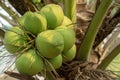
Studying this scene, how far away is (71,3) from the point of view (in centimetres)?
119

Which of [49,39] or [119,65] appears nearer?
[49,39]

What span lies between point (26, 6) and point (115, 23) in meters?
0.36

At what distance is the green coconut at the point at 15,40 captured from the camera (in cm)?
98

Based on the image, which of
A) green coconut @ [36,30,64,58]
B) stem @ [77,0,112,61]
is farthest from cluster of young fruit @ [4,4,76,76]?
stem @ [77,0,112,61]

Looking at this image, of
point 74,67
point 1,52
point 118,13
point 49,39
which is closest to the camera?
point 49,39

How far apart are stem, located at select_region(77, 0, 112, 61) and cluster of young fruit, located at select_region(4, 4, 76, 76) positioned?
0.16 m

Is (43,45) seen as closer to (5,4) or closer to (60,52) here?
(60,52)

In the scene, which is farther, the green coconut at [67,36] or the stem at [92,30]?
the stem at [92,30]

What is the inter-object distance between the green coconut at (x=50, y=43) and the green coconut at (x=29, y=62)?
26 millimetres

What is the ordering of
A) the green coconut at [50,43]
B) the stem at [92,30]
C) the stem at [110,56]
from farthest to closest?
1. the stem at [110,56]
2. the stem at [92,30]
3. the green coconut at [50,43]

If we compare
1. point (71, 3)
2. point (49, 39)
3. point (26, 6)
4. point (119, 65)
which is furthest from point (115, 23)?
point (119, 65)

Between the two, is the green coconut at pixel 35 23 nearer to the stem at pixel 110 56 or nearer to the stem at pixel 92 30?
the stem at pixel 92 30

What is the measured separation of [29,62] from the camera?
943 mm

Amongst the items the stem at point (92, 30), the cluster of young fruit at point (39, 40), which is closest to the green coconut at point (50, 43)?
the cluster of young fruit at point (39, 40)
